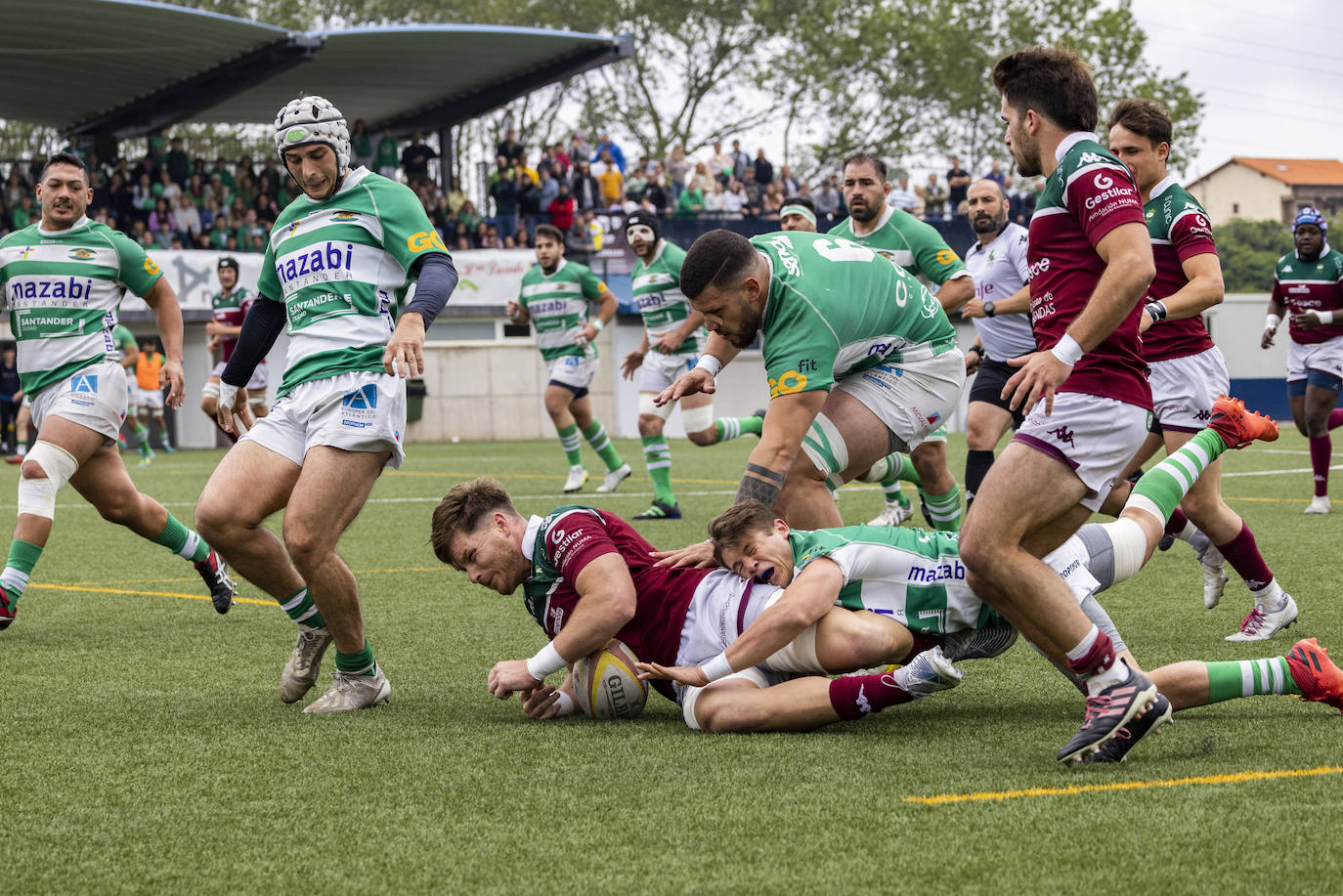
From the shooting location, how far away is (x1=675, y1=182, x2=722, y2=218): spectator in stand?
92.3 ft

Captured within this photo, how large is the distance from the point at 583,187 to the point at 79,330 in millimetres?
22362

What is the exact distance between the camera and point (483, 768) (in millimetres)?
3854

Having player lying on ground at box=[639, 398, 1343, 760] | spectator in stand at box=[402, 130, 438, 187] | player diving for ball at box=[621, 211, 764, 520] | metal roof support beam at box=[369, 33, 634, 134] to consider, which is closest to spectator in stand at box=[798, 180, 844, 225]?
metal roof support beam at box=[369, 33, 634, 134]

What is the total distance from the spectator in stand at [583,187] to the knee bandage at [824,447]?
23.7 metres

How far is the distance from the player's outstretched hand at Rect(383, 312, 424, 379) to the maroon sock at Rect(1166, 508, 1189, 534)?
3284mm

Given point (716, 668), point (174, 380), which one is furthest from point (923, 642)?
point (174, 380)

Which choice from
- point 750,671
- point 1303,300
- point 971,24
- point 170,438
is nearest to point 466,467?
point 1303,300

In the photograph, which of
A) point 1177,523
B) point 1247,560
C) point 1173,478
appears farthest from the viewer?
point 1177,523

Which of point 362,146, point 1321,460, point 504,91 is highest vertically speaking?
point 504,91

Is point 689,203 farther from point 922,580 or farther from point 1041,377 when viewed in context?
point 1041,377

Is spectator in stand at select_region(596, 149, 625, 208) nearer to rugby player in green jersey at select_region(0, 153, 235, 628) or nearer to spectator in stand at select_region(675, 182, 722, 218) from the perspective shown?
spectator in stand at select_region(675, 182, 722, 218)

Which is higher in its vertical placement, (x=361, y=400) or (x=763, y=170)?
(x=763, y=170)

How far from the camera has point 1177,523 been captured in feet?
19.9

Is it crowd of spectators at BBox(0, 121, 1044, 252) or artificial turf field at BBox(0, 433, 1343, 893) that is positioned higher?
crowd of spectators at BBox(0, 121, 1044, 252)
